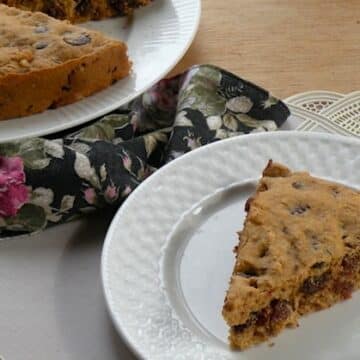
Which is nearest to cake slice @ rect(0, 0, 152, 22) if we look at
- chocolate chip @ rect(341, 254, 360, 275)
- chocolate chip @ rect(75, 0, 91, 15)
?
chocolate chip @ rect(75, 0, 91, 15)

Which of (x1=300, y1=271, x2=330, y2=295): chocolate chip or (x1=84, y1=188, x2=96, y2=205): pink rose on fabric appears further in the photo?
(x1=84, y1=188, x2=96, y2=205): pink rose on fabric

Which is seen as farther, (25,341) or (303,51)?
(303,51)

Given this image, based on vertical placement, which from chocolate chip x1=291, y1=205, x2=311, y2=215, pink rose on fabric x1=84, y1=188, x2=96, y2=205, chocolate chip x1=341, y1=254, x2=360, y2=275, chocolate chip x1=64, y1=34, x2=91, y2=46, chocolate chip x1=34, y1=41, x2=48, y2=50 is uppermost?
chocolate chip x1=291, y1=205, x2=311, y2=215

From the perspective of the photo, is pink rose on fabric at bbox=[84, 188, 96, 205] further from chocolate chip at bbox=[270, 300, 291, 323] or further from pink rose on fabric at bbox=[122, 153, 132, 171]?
chocolate chip at bbox=[270, 300, 291, 323]

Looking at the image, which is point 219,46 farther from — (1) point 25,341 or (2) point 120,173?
(1) point 25,341

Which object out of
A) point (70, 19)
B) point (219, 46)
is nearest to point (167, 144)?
point (219, 46)

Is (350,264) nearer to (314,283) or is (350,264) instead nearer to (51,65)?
(314,283)

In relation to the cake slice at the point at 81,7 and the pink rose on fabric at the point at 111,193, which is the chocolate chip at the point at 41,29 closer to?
the cake slice at the point at 81,7
